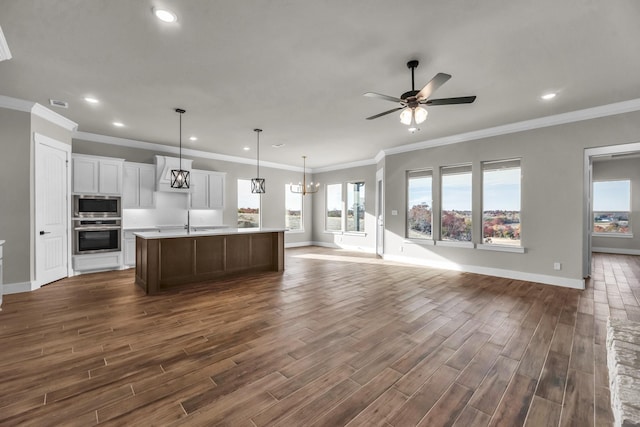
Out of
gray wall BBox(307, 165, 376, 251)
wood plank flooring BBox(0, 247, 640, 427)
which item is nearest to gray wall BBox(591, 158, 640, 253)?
wood plank flooring BBox(0, 247, 640, 427)

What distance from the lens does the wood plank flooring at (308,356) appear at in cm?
181

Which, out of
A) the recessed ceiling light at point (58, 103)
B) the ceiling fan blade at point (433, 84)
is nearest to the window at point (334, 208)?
the ceiling fan blade at point (433, 84)

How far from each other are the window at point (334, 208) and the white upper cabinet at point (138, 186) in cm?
552

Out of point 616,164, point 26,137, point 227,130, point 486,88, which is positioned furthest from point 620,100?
point 26,137

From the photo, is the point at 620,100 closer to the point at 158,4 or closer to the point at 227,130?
the point at 158,4

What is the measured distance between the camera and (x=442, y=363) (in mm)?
2389

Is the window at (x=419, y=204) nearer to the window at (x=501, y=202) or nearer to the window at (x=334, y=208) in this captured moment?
the window at (x=501, y=202)

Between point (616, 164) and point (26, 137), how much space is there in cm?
1385

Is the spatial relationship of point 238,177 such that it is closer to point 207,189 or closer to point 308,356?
point 207,189

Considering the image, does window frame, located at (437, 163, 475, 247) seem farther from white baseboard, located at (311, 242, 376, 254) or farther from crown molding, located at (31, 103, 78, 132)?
crown molding, located at (31, 103, 78, 132)

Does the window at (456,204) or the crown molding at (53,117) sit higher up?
the crown molding at (53,117)

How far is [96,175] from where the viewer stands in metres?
5.79

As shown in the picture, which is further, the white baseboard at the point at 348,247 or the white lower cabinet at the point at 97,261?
the white baseboard at the point at 348,247

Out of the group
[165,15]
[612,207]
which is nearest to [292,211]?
Answer: [165,15]
